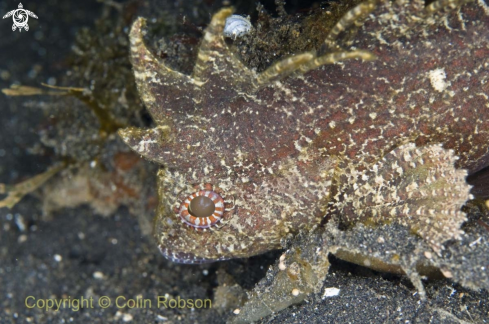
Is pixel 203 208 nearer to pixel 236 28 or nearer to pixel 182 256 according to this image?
pixel 182 256

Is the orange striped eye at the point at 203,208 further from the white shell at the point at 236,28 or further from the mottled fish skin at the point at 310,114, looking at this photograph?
the white shell at the point at 236,28

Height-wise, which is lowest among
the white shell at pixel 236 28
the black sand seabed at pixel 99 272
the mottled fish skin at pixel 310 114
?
the black sand seabed at pixel 99 272

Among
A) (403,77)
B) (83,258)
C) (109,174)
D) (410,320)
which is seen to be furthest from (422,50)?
(83,258)

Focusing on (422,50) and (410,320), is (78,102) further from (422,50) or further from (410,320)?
(410,320)

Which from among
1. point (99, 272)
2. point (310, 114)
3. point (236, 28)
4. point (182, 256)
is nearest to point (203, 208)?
point (182, 256)

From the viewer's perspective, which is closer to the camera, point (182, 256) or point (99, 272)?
point (182, 256)

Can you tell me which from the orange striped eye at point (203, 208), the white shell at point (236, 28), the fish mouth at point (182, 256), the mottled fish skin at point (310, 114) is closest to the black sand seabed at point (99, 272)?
the fish mouth at point (182, 256)

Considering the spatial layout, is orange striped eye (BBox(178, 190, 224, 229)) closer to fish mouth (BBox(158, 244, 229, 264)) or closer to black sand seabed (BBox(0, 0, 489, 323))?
fish mouth (BBox(158, 244, 229, 264))
